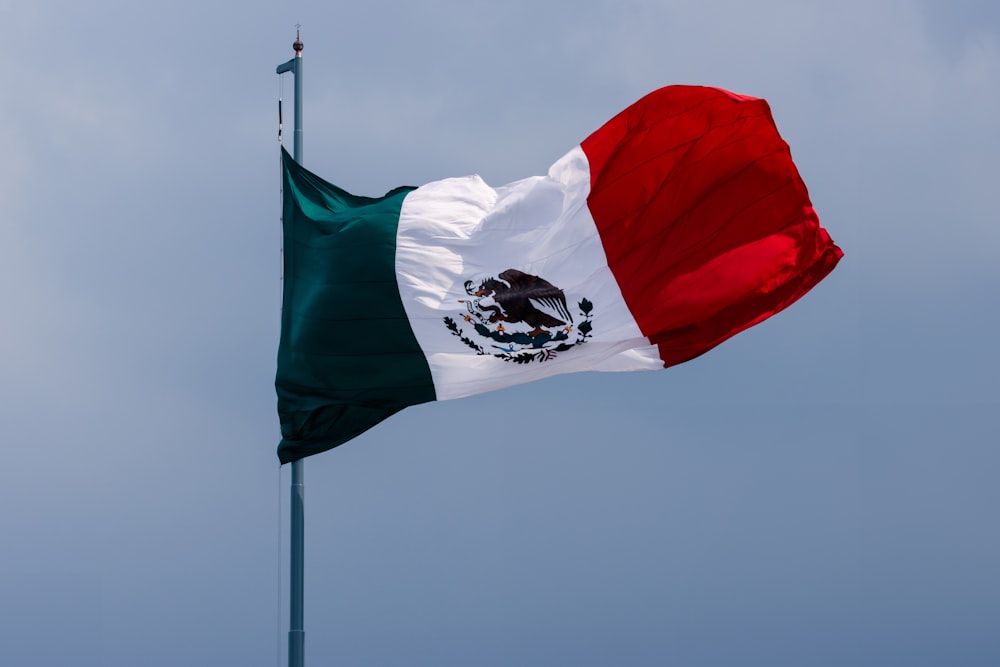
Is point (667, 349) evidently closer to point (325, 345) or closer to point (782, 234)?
point (782, 234)

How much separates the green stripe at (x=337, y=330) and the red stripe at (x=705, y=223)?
9.48 ft

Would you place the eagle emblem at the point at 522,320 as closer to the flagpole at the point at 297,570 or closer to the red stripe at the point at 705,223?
the red stripe at the point at 705,223

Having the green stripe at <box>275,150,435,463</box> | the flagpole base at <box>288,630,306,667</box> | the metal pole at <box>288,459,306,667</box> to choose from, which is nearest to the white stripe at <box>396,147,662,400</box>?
the green stripe at <box>275,150,435,463</box>

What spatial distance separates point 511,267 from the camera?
79.7 feet

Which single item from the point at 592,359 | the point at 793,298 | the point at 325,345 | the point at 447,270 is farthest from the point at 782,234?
the point at 325,345

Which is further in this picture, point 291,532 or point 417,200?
point 417,200

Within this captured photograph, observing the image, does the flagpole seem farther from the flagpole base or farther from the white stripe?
the white stripe

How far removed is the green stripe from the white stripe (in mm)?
238

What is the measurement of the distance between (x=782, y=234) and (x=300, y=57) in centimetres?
690

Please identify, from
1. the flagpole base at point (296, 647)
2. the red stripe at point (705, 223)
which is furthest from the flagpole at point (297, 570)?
the red stripe at point (705, 223)

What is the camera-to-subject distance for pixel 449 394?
2397cm

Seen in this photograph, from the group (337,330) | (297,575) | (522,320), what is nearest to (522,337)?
(522,320)

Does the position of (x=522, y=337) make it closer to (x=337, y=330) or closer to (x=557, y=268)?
(x=557, y=268)

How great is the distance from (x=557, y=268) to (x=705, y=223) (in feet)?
6.62
